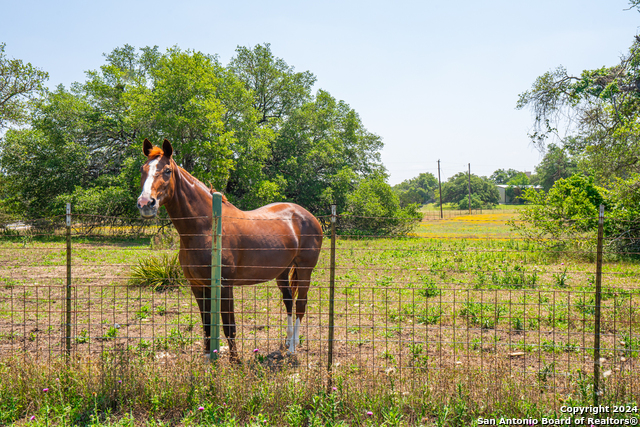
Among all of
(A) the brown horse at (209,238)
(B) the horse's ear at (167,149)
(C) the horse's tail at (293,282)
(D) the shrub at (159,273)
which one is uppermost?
(B) the horse's ear at (167,149)

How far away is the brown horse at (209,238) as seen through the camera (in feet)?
13.5

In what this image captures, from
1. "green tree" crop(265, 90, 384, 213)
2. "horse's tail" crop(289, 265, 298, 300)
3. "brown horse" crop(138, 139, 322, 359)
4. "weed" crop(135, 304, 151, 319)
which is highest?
"green tree" crop(265, 90, 384, 213)

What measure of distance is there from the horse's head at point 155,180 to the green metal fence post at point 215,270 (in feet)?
1.86

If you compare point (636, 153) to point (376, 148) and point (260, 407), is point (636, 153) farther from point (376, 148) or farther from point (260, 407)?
point (376, 148)

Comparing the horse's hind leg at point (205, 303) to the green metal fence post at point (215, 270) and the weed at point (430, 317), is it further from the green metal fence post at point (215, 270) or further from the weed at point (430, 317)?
the weed at point (430, 317)

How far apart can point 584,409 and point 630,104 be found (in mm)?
10164

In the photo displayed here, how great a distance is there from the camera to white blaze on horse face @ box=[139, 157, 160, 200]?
148 inches

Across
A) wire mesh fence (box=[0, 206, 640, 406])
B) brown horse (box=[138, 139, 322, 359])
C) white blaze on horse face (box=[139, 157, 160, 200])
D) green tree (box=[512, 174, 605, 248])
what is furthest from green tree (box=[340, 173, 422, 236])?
white blaze on horse face (box=[139, 157, 160, 200])

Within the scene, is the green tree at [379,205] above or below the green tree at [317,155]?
below

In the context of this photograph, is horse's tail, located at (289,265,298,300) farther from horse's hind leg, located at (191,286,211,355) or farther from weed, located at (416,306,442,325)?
weed, located at (416,306,442,325)

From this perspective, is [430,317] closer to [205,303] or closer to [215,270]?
[205,303]

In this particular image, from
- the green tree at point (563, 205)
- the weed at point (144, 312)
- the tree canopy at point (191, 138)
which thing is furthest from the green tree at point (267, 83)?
the weed at point (144, 312)

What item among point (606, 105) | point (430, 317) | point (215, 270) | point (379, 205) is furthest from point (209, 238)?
point (379, 205)

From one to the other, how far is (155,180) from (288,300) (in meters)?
2.64
